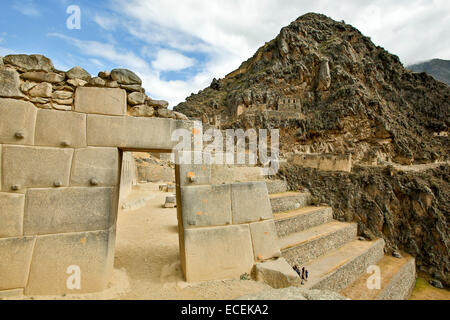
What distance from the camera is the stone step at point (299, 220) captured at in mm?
7125

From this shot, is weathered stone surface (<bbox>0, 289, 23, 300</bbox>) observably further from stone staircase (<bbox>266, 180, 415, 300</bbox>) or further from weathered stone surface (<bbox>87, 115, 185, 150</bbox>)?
stone staircase (<bbox>266, 180, 415, 300</bbox>)

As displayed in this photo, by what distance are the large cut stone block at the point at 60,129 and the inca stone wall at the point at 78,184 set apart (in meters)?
0.01

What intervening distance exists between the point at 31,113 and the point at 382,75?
5572 cm

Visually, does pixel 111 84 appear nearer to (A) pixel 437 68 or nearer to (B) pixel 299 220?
(B) pixel 299 220

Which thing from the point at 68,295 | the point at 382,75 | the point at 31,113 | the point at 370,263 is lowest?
the point at 370,263

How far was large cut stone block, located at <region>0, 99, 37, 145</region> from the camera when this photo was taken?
2.52 meters

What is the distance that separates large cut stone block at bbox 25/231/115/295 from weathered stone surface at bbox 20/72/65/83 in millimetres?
2017

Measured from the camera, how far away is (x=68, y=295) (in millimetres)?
2643

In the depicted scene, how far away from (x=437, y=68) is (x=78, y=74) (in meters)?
111

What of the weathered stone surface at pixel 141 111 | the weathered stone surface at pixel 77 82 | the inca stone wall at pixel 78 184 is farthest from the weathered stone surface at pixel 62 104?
the weathered stone surface at pixel 141 111

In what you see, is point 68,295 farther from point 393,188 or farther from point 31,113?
point 393,188
